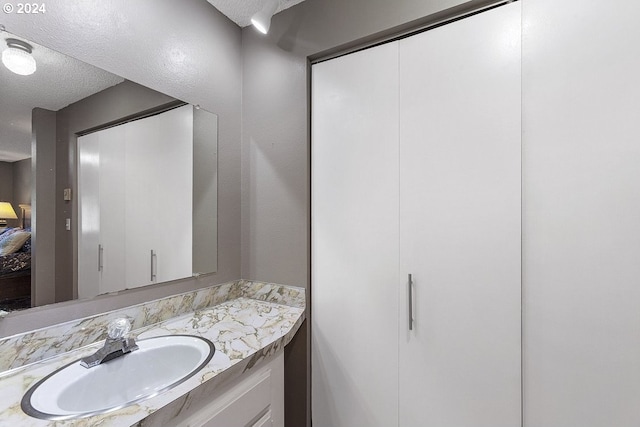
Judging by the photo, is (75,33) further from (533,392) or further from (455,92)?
(533,392)

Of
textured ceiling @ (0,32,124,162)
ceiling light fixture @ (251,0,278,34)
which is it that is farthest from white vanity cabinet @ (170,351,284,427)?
ceiling light fixture @ (251,0,278,34)

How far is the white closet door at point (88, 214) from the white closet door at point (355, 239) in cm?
96

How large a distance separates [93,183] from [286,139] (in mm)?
907

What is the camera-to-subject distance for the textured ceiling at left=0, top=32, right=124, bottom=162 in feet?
2.92

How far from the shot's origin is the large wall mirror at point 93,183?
92 cm

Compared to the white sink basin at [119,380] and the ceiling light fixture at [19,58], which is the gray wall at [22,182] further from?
the white sink basin at [119,380]

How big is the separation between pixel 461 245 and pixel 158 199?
1.42 meters

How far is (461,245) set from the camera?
1143 mm

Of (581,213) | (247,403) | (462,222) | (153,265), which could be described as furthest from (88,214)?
(581,213)

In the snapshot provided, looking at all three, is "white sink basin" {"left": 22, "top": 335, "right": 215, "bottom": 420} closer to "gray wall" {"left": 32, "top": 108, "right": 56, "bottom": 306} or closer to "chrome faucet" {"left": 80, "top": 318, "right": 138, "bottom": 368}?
"chrome faucet" {"left": 80, "top": 318, "right": 138, "bottom": 368}

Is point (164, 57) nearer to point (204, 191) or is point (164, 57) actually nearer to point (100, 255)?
point (204, 191)

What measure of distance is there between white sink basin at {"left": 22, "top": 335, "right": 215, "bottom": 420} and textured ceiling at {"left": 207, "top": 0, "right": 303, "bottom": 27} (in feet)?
5.64

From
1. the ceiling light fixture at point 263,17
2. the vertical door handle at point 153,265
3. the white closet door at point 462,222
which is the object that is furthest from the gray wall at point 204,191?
the white closet door at point 462,222

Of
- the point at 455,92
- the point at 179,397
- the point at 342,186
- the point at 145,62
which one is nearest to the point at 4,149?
the point at 145,62
